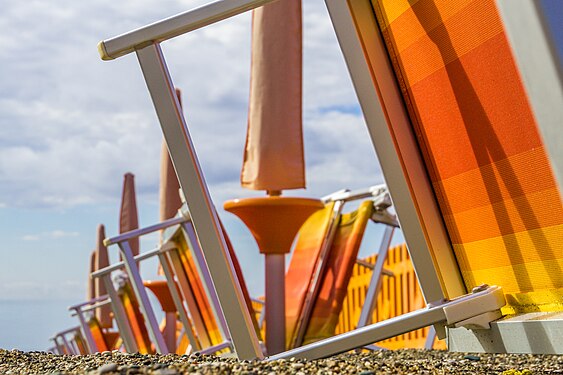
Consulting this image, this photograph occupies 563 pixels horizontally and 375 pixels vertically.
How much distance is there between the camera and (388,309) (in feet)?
28.4

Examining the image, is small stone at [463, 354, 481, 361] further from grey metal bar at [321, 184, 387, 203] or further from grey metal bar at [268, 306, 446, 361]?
grey metal bar at [321, 184, 387, 203]

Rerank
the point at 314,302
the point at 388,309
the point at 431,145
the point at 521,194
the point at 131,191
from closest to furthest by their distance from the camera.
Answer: the point at 521,194 → the point at 431,145 → the point at 314,302 → the point at 388,309 → the point at 131,191

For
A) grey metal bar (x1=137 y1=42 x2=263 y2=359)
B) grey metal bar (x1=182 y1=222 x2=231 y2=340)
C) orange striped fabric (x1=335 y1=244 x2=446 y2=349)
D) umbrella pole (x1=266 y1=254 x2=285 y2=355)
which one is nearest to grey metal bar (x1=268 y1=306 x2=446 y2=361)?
grey metal bar (x1=137 y1=42 x2=263 y2=359)

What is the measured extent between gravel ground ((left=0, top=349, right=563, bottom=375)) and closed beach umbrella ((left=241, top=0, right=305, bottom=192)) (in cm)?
239

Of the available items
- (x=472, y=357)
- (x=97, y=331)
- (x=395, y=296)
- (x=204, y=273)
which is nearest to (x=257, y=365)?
(x=472, y=357)

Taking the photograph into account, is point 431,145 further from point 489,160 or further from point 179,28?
point 179,28

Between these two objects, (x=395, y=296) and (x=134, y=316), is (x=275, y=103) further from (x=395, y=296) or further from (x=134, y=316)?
(x=134, y=316)

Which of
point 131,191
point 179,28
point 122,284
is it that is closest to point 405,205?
point 179,28

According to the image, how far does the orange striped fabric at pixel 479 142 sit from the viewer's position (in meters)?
1.89

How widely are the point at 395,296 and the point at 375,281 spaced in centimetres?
267

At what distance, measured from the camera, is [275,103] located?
4.90 m

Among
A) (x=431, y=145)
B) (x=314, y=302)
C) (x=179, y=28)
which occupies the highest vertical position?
(x=179, y=28)

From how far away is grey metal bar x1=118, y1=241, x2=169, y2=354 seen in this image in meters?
5.88

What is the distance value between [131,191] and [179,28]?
442 inches
